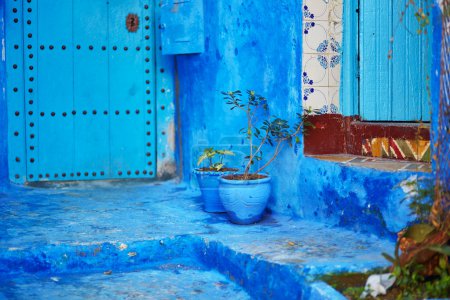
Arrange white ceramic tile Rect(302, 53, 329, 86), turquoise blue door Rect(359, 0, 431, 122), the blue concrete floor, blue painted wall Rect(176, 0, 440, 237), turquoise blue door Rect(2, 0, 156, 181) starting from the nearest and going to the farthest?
the blue concrete floor < blue painted wall Rect(176, 0, 440, 237) < turquoise blue door Rect(359, 0, 431, 122) < white ceramic tile Rect(302, 53, 329, 86) < turquoise blue door Rect(2, 0, 156, 181)

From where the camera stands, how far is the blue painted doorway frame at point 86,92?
228 inches

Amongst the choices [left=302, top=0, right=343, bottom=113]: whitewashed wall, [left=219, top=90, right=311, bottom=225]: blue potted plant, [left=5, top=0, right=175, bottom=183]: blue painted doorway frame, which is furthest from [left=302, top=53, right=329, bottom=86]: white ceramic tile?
[left=5, top=0, right=175, bottom=183]: blue painted doorway frame

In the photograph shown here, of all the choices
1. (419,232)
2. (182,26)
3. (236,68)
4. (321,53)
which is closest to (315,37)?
(321,53)

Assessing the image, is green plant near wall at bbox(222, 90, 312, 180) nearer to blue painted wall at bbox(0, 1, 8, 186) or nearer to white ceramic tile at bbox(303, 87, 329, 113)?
white ceramic tile at bbox(303, 87, 329, 113)

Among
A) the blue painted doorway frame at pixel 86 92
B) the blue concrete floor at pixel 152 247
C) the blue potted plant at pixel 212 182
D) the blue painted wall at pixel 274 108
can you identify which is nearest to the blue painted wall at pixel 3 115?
the blue painted doorway frame at pixel 86 92

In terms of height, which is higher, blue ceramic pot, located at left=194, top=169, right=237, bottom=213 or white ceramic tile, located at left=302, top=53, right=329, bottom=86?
white ceramic tile, located at left=302, top=53, right=329, bottom=86

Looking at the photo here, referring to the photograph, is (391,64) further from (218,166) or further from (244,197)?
(218,166)

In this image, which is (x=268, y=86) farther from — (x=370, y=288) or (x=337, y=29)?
(x=370, y=288)

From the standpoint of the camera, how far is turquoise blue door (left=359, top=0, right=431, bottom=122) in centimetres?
390

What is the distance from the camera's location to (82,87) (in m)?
5.92

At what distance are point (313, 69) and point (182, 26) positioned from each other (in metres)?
1.59

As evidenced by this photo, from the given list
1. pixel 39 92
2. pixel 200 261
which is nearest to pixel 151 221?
pixel 200 261

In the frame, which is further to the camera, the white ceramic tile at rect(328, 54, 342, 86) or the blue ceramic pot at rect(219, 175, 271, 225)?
the white ceramic tile at rect(328, 54, 342, 86)

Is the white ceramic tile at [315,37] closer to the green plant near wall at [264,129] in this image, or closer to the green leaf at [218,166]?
the green plant near wall at [264,129]
